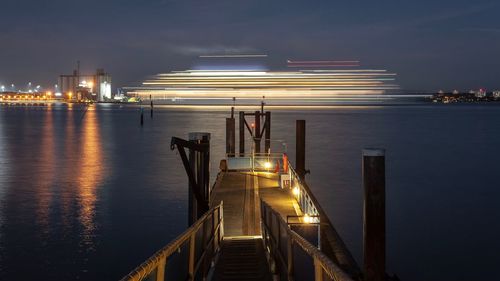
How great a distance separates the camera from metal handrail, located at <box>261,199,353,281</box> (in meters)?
4.78

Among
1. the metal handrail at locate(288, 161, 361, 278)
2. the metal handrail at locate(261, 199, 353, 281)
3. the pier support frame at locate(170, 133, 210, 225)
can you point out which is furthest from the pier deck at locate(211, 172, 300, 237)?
the metal handrail at locate(261, 199, 353, 281)

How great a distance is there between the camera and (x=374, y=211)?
10.7 m

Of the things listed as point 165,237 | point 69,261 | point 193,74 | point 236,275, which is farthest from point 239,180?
point 193,74

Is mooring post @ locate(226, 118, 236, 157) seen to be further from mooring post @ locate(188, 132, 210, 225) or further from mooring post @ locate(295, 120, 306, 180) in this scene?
mooring post @ locate(188, 132, 210, 225)

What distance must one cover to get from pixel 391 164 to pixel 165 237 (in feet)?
99.4

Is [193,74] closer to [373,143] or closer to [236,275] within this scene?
[373,143]

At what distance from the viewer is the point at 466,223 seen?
24859 mm

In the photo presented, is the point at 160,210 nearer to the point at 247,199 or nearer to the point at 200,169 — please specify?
the point at 247,199

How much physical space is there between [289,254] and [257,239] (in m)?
5.64

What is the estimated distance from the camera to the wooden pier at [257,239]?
684cm

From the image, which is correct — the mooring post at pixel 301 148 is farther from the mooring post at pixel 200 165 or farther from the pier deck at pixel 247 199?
the mooring post at pixel 200 165

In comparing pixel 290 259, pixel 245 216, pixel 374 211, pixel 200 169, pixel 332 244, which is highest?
pixel 200 169

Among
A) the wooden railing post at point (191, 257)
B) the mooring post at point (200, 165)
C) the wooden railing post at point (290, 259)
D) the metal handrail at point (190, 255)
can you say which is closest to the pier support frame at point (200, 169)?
the mooring post at point (200, 165)

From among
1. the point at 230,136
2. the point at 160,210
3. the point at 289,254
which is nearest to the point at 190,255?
the point at 289,254
